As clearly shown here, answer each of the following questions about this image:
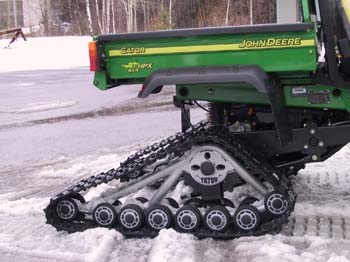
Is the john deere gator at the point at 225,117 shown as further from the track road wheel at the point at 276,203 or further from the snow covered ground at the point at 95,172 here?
the snow covered ground at the point at 95,172

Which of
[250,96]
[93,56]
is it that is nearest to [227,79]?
[250,96]

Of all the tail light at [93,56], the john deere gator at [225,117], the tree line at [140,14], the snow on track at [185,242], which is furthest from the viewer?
the tree line at [140,14]

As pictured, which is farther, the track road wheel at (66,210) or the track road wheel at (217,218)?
the track road wheel at (66,210)

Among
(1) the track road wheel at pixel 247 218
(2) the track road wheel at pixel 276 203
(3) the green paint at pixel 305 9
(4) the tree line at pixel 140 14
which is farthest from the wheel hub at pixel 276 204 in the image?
(4) the tree line at pixel 140 14

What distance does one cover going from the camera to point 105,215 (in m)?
4.88

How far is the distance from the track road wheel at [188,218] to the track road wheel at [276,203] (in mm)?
529

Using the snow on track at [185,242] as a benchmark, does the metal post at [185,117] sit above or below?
above

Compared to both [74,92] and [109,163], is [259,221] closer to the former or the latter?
[109,163]

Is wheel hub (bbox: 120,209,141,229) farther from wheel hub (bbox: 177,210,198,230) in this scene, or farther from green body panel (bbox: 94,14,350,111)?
green body panel (bbox: 94,14,350,111)

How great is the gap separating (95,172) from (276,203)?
3138mm

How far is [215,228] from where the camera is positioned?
4.68 m

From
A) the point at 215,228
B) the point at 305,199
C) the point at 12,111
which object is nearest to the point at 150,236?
the point at 215,228

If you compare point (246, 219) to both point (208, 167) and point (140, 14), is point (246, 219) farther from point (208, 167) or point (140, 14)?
point (140, 14)

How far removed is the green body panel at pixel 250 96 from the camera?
485 cm
